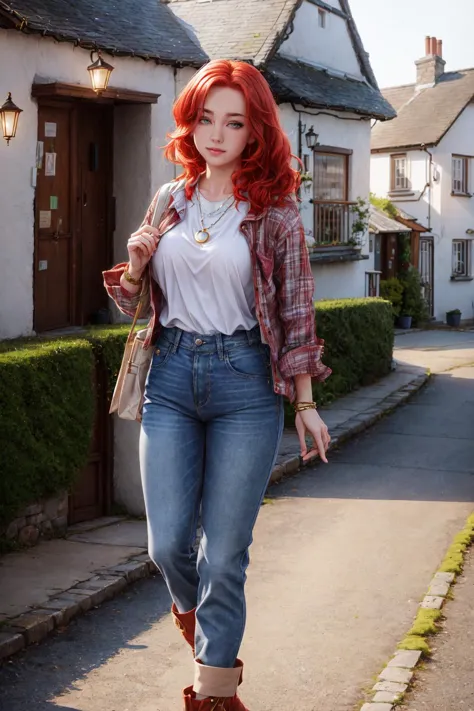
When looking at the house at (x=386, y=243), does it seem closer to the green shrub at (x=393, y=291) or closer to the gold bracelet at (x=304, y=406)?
the green shrub at (x=393, y=291)

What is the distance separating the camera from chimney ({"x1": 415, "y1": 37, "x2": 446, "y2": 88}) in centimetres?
3453

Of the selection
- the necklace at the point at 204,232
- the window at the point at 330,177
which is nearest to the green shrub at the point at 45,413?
the necklace at the point at 204,232

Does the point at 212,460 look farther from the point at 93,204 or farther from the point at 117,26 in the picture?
the point at 117,26

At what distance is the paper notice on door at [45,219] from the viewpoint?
12047 mm

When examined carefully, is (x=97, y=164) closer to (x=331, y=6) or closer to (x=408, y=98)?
(x=331, y=6)

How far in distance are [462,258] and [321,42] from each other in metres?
15.6

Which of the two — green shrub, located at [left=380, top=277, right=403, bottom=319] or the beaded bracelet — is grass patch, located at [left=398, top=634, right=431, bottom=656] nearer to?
the beaded bracelet

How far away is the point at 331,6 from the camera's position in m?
19.5

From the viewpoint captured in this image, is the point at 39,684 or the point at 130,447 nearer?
the point at 39,684

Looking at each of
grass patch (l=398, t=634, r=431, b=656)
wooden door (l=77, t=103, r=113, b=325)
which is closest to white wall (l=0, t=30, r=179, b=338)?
wooden door (l=77, t=103, r=113, b=325)

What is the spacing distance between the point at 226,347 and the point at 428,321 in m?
27.5

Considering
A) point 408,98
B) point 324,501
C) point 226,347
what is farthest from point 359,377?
point 408,98

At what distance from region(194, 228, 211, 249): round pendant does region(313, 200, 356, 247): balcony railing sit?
1528cm

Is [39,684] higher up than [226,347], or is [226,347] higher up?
[226,347]
